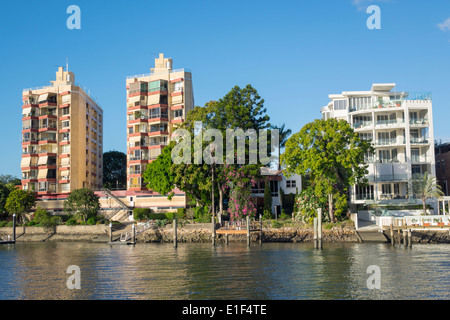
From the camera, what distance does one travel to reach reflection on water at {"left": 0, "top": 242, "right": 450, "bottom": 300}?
23531mm

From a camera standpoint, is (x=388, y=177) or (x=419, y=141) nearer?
(x=388, y=177)

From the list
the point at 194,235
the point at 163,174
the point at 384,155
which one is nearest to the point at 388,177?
the point at 384,155

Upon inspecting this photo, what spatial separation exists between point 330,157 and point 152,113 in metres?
37.1

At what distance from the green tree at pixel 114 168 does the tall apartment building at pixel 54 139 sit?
17950 mm

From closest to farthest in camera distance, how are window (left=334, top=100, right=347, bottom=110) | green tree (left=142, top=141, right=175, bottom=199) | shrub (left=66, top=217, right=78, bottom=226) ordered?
green tree (left=142, top=141, right=175, bottom=199) → window (left=334, top=100, right=347, bottom=110) → shrub (left=66, top=217, right=78, bottom=226)

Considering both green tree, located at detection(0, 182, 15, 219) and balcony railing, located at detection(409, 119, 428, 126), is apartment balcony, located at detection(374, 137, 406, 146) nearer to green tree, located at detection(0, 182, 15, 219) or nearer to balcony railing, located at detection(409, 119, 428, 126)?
balcony railing, located at detection(409, 119, 428, 126)

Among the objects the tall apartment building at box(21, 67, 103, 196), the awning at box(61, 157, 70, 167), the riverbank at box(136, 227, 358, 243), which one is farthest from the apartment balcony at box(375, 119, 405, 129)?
the awning at box(61, 157, 70, 167)

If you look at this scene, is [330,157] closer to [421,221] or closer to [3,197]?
[421,221]

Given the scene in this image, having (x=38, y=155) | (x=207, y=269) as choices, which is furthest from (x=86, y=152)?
(x=207, y=269)

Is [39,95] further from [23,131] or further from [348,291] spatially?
[348,291]

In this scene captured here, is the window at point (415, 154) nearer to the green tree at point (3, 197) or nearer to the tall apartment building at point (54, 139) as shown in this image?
the tall apartment building at point (54, 139)

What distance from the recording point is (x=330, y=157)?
50.1 metres

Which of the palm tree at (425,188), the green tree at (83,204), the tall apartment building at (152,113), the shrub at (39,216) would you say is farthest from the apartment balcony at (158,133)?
the palm tree at (425,188)

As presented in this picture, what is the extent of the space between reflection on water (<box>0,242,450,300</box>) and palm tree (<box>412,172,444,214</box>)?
494 inches
